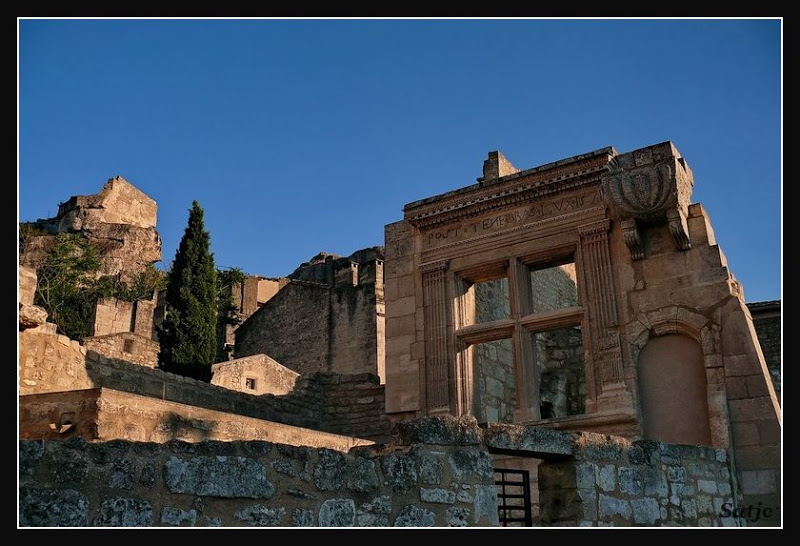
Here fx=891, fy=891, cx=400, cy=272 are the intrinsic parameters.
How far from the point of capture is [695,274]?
1096 centimetres

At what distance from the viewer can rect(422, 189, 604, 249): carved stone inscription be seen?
1205cm

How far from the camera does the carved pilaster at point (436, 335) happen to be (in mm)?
12281

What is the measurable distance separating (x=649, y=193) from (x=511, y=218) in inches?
82.2

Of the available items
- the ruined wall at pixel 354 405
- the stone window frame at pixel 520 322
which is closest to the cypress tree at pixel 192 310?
the ruined wall at pixel 354 405

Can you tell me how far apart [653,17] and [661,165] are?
18.6 feet

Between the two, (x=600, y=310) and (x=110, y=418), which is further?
(x=600, y=310)

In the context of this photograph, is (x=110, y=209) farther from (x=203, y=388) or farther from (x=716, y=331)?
(x=716, y=331)

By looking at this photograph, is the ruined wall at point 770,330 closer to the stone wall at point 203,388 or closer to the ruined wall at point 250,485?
the stone wall at point 203,388

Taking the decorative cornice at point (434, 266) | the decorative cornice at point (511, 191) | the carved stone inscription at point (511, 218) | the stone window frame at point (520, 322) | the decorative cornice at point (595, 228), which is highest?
the decorative cornice at point (511, 191)

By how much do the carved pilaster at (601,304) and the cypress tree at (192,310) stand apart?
9.63 m

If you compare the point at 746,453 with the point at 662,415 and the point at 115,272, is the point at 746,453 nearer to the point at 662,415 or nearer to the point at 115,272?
the point at 662,415

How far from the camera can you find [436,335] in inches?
496

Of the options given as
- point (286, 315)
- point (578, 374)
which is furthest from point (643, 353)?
point (286, 315)

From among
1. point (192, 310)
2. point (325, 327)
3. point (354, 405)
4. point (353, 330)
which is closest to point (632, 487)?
point (354, 405)
